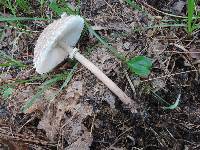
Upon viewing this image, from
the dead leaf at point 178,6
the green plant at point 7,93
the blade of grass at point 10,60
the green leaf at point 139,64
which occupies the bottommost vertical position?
the green plant at point 7,93

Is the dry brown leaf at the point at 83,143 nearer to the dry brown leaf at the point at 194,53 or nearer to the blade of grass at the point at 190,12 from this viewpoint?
the dry brown leaf at the point at 194,53

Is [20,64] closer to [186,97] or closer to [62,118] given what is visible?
[62,118]

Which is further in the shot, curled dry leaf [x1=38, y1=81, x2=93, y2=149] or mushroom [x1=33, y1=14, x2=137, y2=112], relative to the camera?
curled dry leaf [x1=38, y1=81, x2=93, y2=149]

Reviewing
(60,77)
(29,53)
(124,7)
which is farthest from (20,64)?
(124,7)

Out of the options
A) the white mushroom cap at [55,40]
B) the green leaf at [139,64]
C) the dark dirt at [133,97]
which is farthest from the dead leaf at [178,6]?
the white mushroom cap at [55,40]

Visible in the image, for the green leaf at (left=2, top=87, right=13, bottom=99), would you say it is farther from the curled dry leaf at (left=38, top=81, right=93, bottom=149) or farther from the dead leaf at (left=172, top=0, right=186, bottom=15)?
the dead leaf at (left=172, top=0, right=186, bottom=15)

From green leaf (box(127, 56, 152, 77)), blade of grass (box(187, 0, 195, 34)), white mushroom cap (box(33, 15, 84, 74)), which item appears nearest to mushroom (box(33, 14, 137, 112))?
white mushroom cap (box(33, 15, 84, 74))
